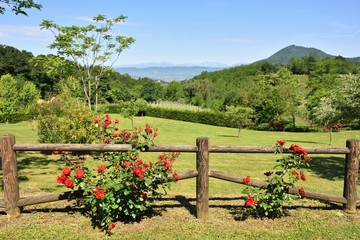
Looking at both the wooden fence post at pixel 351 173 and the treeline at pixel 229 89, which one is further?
the treeline at pixel 229 89

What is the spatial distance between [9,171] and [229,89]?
67.0m

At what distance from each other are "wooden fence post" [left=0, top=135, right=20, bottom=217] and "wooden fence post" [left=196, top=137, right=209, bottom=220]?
3.18 metres

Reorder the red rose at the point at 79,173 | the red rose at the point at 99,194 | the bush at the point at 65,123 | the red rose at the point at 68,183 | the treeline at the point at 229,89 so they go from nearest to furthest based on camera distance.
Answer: the red rose at the point at 99,194
the red rose at the point at 68,183
the red rose at the point at 79,173
the bush at the point at 65,123
the treeline at the point at 229,89

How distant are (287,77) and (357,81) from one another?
6639 centimetres

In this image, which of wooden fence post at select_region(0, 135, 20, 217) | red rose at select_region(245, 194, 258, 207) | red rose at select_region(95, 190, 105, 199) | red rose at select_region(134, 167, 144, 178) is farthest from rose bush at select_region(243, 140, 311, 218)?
wooden fence post at select_region(0, 135, 20, 217)

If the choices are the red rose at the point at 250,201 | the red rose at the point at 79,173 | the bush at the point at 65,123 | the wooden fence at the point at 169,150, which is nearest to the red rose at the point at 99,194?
the red rose at the point at 79,173

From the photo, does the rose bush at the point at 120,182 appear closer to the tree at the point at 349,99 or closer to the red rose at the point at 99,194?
the red rose at the point at 99,194

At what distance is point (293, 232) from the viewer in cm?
505

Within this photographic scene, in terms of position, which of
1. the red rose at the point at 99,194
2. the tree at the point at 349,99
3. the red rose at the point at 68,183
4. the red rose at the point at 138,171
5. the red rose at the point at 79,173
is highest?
the tree at the point at 349,99

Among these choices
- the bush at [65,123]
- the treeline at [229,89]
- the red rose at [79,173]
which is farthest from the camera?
the treeline at [229,89]

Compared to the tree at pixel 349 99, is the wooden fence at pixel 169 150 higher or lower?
lower

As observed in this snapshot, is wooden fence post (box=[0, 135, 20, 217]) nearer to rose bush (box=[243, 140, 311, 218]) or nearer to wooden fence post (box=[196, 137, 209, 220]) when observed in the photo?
wooden fence post (box=[196, 137, 209, 220])

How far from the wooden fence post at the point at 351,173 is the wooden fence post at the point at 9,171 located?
19.6ft

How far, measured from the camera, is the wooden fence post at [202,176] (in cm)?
521
